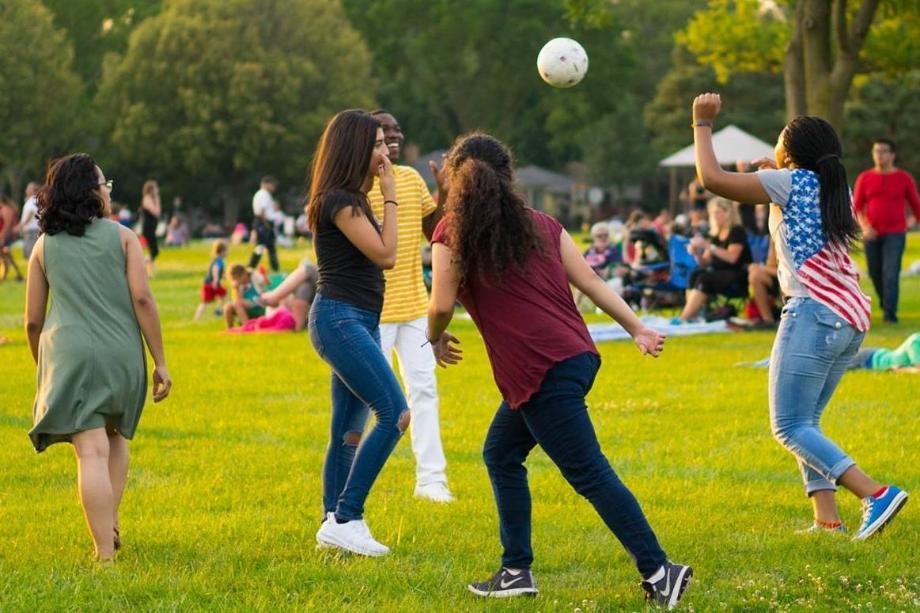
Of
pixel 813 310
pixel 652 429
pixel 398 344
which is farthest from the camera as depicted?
pixel 652 429

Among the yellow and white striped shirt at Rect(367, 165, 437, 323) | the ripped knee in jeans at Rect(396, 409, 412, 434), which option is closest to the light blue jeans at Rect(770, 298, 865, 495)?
the ripped knee in jeans at Rect(396, 409, 412, 434)

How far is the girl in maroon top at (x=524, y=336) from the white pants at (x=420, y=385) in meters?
2.19

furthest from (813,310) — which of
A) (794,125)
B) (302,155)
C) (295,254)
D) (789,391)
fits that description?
(302,155)

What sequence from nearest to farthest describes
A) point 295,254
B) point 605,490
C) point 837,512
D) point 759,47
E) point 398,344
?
point 605,490, point 837,512, point 398,344, point 759,47, point 295,254

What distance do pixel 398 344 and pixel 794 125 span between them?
8.32 feet

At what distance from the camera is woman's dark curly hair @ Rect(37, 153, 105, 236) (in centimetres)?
619

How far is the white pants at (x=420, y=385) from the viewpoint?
8016 mm

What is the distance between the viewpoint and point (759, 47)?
30797 mm

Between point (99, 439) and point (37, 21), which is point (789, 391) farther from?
point (37, 21)

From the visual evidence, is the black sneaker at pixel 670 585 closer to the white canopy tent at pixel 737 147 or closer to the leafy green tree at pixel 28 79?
the white canopy tent at pixel 737 147

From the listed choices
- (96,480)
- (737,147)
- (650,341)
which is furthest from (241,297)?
(737,147)

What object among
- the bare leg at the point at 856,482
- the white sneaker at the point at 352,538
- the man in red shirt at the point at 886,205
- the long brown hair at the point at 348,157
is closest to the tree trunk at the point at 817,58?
the man in red shirt at the point at 886,205

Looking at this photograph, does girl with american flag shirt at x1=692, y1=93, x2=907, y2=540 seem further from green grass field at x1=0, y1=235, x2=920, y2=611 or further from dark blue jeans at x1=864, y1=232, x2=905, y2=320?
dark blue jeans at x1=864, y1=232, x2=905, y2=320

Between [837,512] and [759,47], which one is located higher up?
[759,47]
